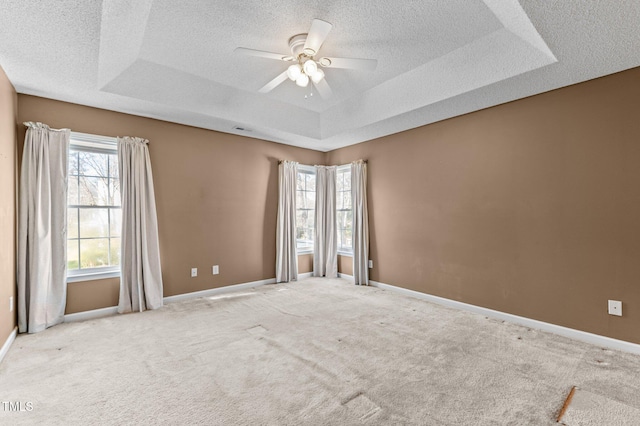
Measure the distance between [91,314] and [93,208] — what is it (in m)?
1.27

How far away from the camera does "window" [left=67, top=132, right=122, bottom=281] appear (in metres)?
3.63

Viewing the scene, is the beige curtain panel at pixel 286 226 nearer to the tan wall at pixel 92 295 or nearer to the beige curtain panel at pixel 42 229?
the tan wall at pixel 92 295

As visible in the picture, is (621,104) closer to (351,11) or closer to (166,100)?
(351,11)

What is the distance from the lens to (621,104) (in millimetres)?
2791

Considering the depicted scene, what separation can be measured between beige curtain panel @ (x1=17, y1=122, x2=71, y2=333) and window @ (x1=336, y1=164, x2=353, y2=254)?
13.4 feet

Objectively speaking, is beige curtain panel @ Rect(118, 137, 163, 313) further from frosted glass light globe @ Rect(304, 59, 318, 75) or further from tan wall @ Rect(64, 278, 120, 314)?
frosted glass light globe @ Rect(304, 59, 318, 75)

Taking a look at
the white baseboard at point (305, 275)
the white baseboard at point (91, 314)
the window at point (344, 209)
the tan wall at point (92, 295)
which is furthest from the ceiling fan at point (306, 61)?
the white baseboard at point (305, 275)

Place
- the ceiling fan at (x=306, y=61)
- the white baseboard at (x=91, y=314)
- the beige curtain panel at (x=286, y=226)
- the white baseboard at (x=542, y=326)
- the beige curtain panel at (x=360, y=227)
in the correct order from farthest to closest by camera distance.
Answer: the beige curtain panel at (x=286, y=226), the beige curtain panel at (x=360, y=227), the white baseboard at (x=91, y=314), the white baseboard at (x=542, y=326), the ceiling fan at (x=306, y=61)

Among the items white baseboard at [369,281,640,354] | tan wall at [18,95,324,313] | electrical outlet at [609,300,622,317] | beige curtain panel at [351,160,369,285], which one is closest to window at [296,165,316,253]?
tan wall at [18,95,324,313]

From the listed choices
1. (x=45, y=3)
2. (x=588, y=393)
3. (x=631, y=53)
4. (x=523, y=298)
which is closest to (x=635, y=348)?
(x=523, y=298)

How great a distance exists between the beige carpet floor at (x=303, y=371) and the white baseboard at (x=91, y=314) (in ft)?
0.60

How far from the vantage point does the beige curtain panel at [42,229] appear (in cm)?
316

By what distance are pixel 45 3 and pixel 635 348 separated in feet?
17.4

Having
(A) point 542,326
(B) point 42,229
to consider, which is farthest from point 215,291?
(A) point 542,326
